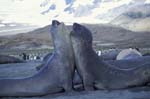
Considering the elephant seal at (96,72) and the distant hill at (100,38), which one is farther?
the distant hill at (100,38)

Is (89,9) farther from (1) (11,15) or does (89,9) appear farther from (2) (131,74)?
(2) (131,74)

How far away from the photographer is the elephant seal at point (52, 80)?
4723mm

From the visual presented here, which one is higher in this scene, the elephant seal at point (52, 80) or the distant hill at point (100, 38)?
the elephant seal at point (52, 80)

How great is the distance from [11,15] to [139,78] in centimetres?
7836


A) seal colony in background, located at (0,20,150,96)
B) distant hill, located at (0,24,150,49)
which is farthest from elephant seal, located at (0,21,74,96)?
distant hill, located at (0,24,150,49)

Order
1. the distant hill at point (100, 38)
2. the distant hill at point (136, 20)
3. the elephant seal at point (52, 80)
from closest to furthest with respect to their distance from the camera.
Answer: the elephant seal at point (52, 80), the distant hill at point (100, 38), the distant hill at point (136, 20)

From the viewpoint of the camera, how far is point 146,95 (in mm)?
4316

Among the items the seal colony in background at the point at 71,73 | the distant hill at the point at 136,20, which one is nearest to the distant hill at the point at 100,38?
Result: the distant hill at the point at 136,20

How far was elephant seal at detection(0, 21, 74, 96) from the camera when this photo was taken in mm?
4723

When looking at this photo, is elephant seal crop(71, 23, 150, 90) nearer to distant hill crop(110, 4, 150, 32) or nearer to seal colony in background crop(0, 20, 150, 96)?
seal colony in background crop(0, 20, 150, 96)

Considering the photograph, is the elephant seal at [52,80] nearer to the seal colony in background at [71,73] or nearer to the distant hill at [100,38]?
the seal colony in background at [71,73]

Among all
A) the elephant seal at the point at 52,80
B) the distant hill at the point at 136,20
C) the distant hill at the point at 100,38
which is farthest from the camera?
the distant hill at the point at 136,20

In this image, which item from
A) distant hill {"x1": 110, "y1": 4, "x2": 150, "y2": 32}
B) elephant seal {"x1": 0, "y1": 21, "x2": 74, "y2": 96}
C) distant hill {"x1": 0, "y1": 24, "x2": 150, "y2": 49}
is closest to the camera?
elephant seal {"x1": 0, "y1": 21, "x2": 74, "y2": 96}

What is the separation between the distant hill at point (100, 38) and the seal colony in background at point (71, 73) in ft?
97.5
